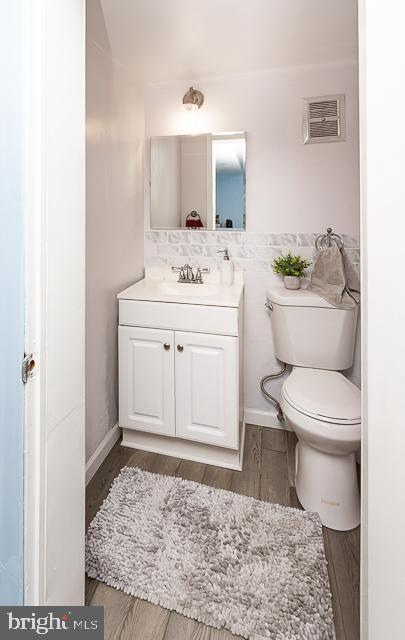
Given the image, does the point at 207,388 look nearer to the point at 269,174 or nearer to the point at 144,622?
the point at 144,622

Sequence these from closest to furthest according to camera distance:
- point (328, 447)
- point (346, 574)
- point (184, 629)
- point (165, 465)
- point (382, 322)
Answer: point (382, 322), point (184, 629), point (346, 574), point (328, 447), point (165, 465)

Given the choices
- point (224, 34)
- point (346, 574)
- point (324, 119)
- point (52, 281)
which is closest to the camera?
point (52, 281)

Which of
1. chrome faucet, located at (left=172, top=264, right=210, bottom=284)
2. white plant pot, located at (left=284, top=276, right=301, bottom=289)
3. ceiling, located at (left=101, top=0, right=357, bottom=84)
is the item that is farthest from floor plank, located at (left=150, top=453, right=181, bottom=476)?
→ ceiling, located at (left=101, top=0, right=357, bottom=84)

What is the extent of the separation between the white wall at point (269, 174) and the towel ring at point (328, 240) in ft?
0.12

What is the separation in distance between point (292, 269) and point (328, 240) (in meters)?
0.29

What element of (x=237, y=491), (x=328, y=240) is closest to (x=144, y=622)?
(x=237, y=491)

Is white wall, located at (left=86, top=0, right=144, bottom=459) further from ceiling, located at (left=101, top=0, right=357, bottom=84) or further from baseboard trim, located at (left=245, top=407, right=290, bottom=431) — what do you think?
baseboard trim, located at (left=245, top=407, right=290, bottom=431)

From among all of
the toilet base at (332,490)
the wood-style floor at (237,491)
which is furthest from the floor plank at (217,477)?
the toilet base at (332,490)

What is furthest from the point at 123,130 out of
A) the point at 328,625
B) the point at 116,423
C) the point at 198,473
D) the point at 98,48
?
the point at 328,625

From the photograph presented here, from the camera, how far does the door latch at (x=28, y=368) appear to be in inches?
32.4

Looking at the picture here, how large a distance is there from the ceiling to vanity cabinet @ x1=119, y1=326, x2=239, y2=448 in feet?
4.88

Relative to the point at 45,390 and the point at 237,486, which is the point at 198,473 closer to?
the point at 237,486

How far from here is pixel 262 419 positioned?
95.9 inches

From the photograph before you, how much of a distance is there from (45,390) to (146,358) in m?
1.17
